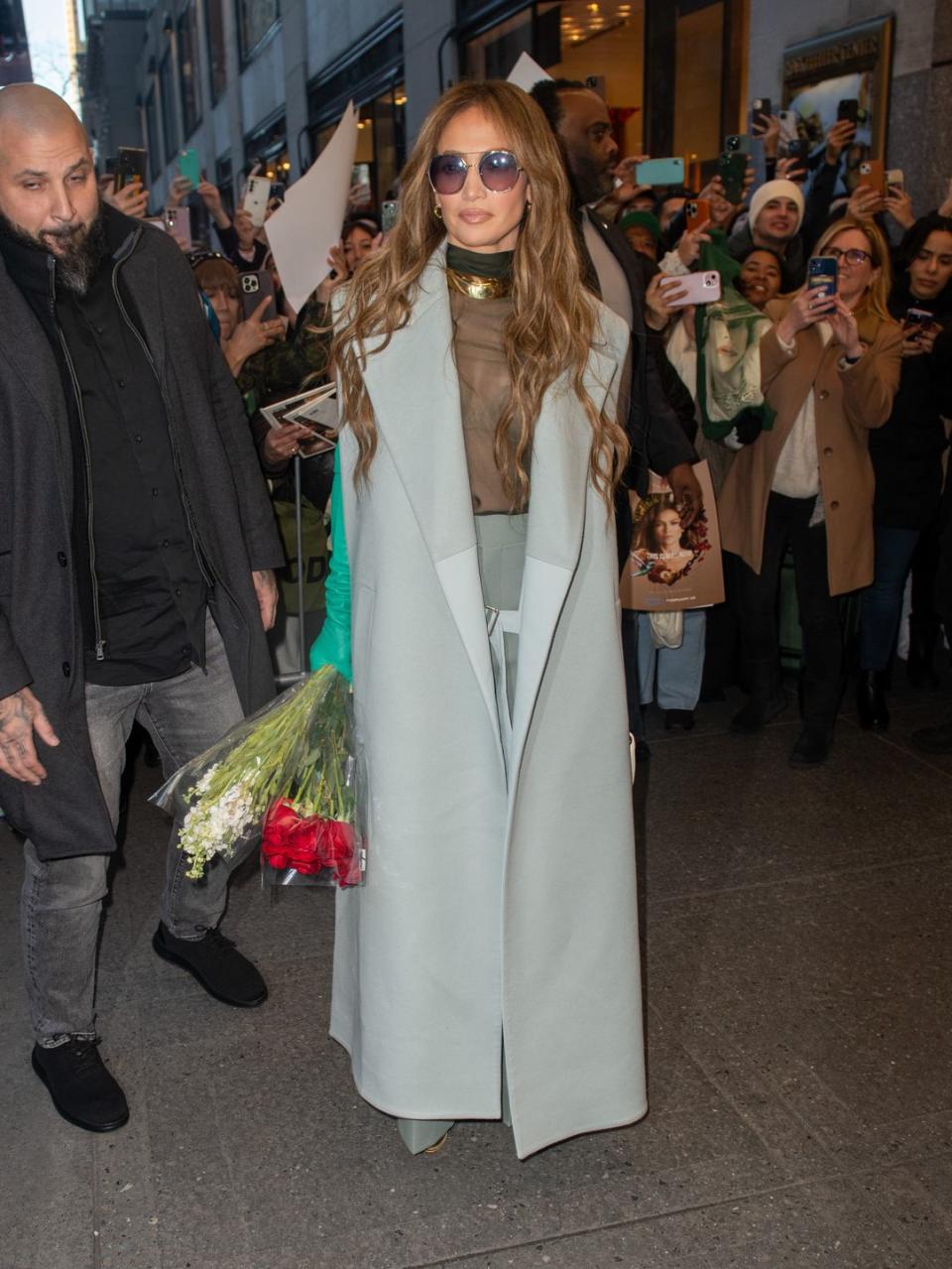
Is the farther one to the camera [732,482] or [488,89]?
[732,482]

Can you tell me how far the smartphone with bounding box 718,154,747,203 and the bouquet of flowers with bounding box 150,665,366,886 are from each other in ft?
17.4

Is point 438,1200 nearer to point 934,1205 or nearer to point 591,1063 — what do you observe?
point 591,1063

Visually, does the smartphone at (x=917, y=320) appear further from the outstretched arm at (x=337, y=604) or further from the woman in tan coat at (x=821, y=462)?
the outstretched arm at (x=337, y=604)

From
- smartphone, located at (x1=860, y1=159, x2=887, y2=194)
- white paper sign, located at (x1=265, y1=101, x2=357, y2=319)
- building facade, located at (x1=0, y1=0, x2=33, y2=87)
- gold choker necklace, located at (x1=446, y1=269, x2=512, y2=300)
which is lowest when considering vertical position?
gold choker necklace, located at (x1=446, y1=269, x2=512, y2=300)

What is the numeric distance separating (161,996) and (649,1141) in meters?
1.47

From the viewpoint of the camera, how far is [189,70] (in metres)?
35.3

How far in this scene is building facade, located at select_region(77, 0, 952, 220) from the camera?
24.1 ft

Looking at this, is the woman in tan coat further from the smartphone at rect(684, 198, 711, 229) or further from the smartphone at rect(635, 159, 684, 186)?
the smartphone at rect(635, 159, 684, 186)

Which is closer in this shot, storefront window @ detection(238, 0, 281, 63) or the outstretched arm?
the outstretched arm

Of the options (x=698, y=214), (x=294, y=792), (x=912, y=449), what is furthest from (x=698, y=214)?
(x=294, y=792)

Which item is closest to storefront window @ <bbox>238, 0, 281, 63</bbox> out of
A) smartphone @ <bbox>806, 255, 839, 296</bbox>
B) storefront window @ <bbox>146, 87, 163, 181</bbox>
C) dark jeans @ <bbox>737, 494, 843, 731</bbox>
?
smartphone @ <bbox>806, 255, 839, 296</bbox>

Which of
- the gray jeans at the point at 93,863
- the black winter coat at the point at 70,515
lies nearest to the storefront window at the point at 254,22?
the black winter coat at the point at 70,515

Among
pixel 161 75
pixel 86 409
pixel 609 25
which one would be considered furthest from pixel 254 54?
pixel 86 409

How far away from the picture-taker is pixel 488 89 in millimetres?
2264
